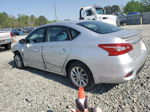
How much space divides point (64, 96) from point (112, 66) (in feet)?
4.18

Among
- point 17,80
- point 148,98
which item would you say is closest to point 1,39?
point 17,80

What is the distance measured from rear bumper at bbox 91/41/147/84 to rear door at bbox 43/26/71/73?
35.1 inches

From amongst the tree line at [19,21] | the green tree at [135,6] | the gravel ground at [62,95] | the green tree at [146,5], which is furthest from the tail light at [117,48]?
the tree line at [19,21]

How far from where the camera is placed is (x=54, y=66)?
4098 millimetres

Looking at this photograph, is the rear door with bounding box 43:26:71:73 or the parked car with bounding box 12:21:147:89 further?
the rear door with bounding box 43:26:71:73

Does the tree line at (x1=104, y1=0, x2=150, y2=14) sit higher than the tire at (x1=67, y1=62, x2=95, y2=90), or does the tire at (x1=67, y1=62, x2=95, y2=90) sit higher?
the tree line at (x1=104, y1=0, x2=150, y2=14)

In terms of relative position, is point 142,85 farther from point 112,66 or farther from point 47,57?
point 47,57

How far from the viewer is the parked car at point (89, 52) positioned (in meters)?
2.98

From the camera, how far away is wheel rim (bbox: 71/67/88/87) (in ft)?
11.5

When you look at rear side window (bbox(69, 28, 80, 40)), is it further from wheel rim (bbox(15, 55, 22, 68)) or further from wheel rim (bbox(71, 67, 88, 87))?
wheel rim (bbox(15, 55, 22, 68))

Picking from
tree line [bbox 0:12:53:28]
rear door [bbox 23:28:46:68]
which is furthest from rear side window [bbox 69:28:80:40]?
tree line [bbox 0:12:53:28]

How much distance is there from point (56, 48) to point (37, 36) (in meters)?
1.13

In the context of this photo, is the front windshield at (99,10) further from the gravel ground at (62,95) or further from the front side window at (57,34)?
the front side window at (57,34)

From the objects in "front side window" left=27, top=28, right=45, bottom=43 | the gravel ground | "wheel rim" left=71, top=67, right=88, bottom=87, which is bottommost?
the gravel ground
